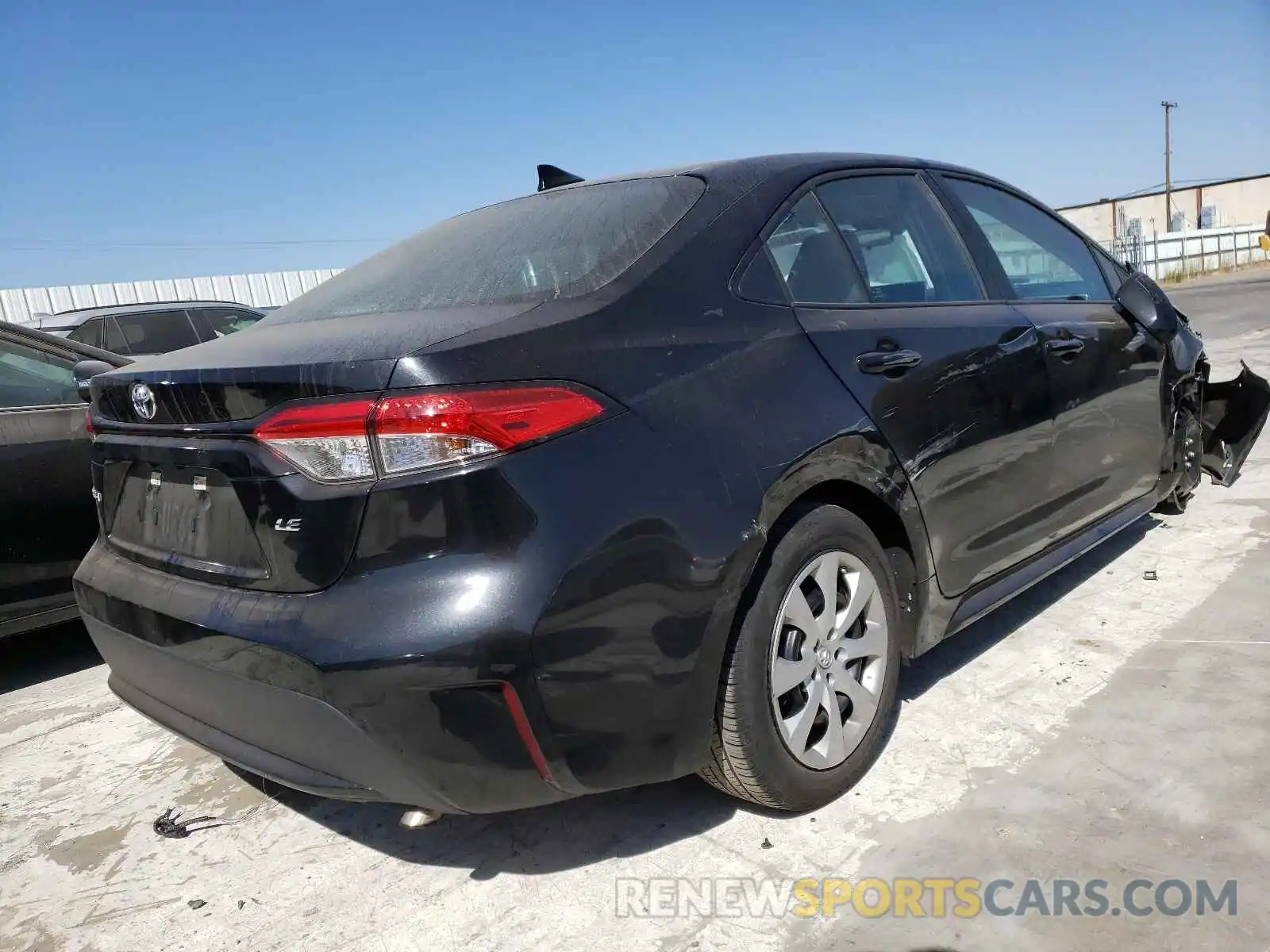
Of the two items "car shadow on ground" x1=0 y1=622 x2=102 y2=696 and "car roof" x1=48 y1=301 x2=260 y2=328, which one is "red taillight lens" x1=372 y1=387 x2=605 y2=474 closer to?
"car shadow on ground" x1=0 y1=622 x2=102 y2=696

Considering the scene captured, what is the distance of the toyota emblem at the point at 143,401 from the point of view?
2.09 meters

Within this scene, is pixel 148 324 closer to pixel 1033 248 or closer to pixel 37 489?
pixel 37 489

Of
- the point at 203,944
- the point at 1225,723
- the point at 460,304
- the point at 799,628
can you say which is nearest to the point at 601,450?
the point at 460,304

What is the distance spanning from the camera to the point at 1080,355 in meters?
3.21

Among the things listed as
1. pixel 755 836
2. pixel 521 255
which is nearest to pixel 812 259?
pixel 521 255

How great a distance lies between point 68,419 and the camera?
379cm

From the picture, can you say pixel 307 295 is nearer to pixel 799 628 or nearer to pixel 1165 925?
pixel 799 628

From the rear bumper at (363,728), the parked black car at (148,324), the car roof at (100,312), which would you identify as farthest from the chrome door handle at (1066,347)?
the car roof at (100,312)

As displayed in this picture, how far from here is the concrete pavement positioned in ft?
6.42

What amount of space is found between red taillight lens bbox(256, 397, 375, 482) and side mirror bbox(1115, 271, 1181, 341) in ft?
10.3

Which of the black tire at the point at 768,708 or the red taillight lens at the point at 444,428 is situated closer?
the red taillight lens at the point at 444,428

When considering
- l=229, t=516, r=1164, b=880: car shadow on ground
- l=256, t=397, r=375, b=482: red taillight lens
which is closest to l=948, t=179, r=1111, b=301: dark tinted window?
l=229, t=516, r=1164, b=880: car shadow on ground

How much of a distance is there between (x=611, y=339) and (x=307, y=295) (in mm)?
1302

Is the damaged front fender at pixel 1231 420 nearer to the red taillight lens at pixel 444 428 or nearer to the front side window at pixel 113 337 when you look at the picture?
the red taillight lens at pixel 444 428
